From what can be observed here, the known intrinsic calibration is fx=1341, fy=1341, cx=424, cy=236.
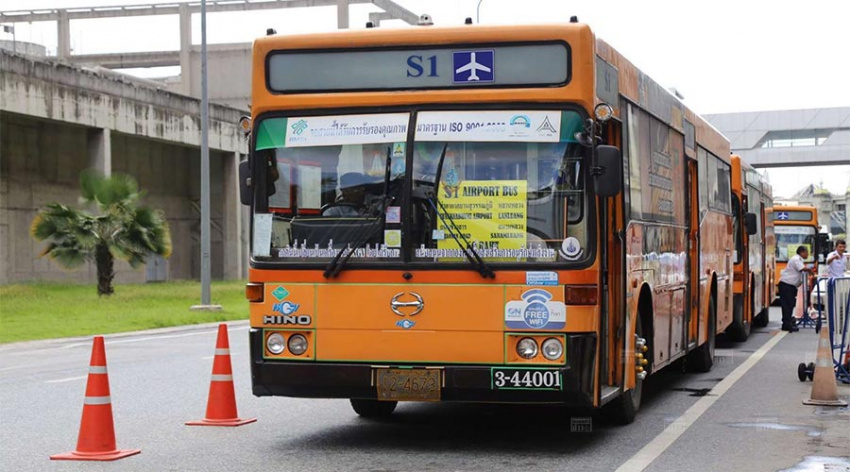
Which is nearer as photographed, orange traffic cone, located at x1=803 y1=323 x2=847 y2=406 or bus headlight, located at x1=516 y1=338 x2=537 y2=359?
bus headlight, located at x1=516 y1=338 x2=537 y2=359

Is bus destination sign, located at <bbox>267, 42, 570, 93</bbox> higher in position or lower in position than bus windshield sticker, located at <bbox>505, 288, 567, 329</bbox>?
higher

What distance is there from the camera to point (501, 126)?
30.9 feet

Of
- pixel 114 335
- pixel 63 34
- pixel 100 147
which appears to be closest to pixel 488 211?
pixel 114 335

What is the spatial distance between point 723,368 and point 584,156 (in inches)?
338

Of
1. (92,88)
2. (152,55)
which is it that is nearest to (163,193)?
(92,88)

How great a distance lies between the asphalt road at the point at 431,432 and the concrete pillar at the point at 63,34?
5685 centimetres

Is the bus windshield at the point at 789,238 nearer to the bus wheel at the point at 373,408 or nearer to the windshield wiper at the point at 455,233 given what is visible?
the bus wheel at the point at 373,408

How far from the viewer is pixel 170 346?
22750mm

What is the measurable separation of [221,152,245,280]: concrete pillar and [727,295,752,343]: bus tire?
38327mm

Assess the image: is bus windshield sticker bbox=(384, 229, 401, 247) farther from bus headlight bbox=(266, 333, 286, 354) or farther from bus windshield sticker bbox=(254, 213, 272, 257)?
bus headlight bbox=(266, 333, 286, 354)

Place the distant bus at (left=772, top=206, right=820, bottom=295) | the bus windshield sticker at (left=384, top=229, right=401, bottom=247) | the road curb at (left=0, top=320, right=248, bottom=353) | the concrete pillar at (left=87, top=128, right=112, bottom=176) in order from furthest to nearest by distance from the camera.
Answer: the concrete pillar at (left=87, top=128, right=112, bottom=176), the distant bus at (left=772, top=206, right=820, bottom=295), the road curb at (left=0, top=320, right=248, bottom=353), the bus windshield sticker at (left=384, top=229, right=401, bottom=247)

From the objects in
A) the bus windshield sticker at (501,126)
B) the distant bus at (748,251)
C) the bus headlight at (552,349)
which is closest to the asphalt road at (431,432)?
the bus headlight at (552,349)

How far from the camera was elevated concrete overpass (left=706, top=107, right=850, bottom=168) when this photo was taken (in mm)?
95375

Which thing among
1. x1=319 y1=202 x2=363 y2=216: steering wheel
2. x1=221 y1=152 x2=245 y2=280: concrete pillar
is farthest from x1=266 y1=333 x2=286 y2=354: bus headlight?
x1=221 y1=152 x2=245 y2=280: concrete pillar
